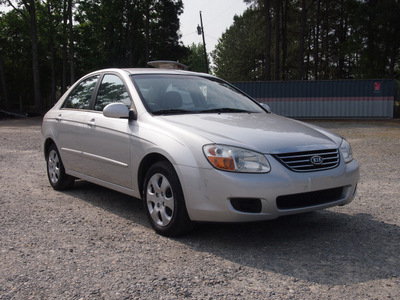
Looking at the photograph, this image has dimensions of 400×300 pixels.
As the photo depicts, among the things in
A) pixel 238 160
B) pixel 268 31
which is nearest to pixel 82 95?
pixel 238 160

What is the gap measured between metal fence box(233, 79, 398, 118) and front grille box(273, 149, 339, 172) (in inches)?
921

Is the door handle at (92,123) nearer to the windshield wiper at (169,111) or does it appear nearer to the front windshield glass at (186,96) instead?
the front windshield glass at (186,96)

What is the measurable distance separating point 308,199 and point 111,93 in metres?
2.69

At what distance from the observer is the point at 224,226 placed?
4.65m

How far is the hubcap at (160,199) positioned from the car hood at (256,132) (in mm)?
544

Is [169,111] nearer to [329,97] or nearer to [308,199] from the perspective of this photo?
[308,199]

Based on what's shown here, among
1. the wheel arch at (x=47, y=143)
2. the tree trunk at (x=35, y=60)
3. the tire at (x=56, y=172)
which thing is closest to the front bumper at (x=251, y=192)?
the tire at (x=56, y=172)

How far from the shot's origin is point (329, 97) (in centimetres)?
2658

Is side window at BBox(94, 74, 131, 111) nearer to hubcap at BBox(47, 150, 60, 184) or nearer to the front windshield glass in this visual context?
the front windshield glass

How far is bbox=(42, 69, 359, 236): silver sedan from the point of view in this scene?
380 cm

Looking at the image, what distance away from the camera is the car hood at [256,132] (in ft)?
12.9

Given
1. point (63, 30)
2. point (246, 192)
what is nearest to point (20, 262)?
point (246, 192)

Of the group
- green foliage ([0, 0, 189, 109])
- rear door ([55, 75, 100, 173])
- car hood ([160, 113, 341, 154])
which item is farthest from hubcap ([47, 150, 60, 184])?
green foliage ([0, 0, 189, 109])

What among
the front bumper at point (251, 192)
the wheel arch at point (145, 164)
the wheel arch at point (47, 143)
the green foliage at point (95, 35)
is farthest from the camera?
the green foliage at point (95, 35)
